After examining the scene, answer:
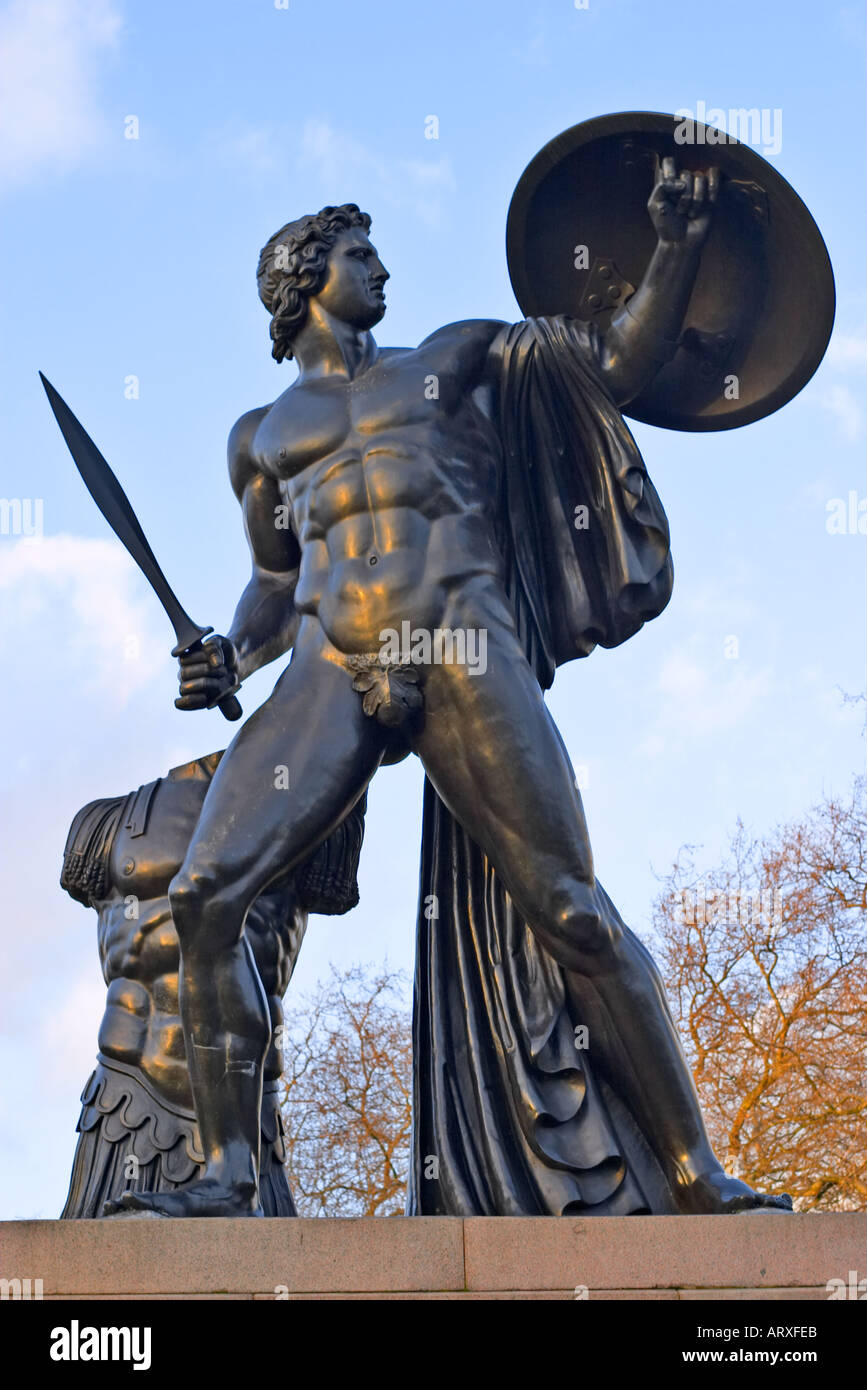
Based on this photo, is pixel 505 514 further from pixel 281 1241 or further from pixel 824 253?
pixel 281 1241

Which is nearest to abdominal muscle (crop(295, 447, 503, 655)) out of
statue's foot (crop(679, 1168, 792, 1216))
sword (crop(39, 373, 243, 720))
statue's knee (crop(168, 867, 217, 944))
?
sword (crop(39, 373, 243, 720))

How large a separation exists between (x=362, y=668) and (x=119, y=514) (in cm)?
112

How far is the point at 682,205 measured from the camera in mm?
6680

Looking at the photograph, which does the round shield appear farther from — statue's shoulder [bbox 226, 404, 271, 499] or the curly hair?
statue's shoulder [bbox 226, 404, 271, 499]

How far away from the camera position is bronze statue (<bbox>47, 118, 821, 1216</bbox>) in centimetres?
602

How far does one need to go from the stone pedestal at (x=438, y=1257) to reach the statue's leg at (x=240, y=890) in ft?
1.88

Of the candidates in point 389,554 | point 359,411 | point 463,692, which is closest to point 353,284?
point 359,411

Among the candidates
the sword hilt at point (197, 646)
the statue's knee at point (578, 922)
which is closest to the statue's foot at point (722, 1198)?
the statue's knee at point (578, 922)

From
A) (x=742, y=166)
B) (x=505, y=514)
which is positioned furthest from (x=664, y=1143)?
Answer: (x=742, y=166)

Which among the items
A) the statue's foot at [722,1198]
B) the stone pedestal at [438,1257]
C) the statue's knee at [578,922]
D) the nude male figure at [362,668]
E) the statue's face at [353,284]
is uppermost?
the statue's face at [353,284]

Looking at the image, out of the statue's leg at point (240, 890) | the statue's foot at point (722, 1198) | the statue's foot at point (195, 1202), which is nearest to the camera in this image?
the statue's foot at point (195, 1202)

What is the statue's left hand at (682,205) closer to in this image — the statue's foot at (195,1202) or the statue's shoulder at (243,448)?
the statue's shoulder at (243,448)

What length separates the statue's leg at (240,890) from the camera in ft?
19.4

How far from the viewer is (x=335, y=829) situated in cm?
642
